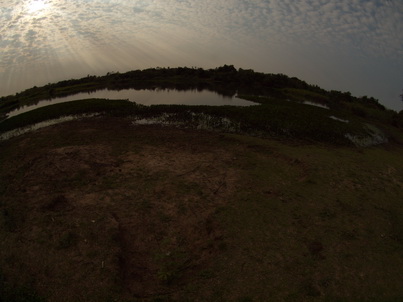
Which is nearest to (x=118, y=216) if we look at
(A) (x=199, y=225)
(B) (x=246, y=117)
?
(A) (x=199, y=225)

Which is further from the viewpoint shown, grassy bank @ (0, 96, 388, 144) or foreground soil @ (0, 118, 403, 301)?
grassy bank @ (0, 96, 388, 144)

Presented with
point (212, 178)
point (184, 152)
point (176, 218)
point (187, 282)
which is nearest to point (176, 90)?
point (184, 152)

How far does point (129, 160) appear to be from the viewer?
14367mm

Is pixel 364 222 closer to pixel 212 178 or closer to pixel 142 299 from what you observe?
pixel 212 178

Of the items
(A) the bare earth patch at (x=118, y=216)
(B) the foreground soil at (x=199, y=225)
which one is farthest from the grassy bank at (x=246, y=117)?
(A) the bare earth patch at (x=118, y=216)

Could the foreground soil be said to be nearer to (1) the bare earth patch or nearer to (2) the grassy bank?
(1) the bare earth patch

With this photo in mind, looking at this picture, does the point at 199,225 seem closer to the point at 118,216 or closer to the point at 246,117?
the point at 118,216

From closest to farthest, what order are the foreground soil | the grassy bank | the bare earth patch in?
the foreground soil → the bare earth patch → the grassy bank

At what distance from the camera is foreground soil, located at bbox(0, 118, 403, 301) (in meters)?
7.30

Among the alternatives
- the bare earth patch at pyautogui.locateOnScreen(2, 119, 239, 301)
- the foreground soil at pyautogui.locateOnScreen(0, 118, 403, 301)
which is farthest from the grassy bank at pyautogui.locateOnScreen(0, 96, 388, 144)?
the bare earth patch at pyautogui.locateOnScreen(2, 119, 239, 301)

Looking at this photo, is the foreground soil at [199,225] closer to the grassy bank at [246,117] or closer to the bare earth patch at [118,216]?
the bare earth patch at [118,216]

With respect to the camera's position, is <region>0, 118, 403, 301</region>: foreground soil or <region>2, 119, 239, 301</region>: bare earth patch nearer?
<region>0, 118, 403, 301</region>: foreground soil

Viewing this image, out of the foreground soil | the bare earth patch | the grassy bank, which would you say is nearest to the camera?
the foreground soil

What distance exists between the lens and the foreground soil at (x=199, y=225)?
7.30 metres
